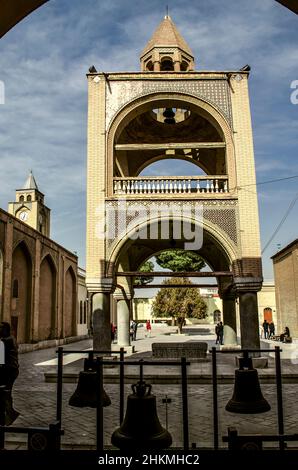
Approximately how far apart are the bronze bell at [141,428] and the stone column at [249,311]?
26.7 feet

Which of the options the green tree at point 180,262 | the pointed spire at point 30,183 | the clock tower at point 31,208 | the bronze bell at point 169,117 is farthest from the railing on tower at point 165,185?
the pointed spire at point 30,183

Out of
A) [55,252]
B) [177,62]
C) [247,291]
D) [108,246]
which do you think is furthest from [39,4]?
[55,252]

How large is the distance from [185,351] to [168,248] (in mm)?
5073

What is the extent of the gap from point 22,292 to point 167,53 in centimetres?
1307

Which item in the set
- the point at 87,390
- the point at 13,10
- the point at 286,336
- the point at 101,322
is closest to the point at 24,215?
the point at 286,336

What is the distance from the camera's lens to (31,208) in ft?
143

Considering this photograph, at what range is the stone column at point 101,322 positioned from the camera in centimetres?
1180

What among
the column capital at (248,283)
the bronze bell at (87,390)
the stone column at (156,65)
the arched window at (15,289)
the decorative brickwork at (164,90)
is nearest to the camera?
the bronze bell at (87,390)

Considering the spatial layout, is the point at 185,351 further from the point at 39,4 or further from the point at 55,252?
the point at 55,252

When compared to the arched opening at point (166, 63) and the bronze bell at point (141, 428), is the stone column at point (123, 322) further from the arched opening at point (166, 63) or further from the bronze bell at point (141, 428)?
the bronze bell at point (141, 428)

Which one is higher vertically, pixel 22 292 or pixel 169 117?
pixel 169 117

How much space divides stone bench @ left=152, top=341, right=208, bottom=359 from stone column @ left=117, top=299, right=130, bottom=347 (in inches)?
136

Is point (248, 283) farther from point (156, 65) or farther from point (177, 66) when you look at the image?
point (156, 65)

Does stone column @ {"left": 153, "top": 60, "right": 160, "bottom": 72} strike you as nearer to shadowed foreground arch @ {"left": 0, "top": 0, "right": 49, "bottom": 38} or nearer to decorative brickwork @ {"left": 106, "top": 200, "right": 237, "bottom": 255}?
decorative brickwork @ {"left": 106, "top": 200, "right": 237, "bottom": 255}
